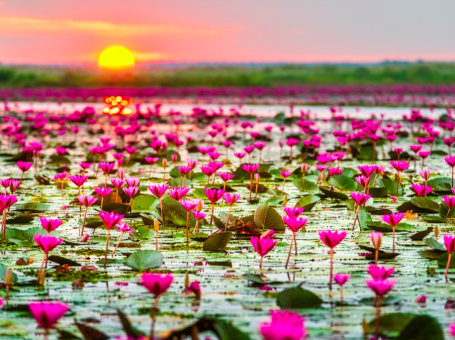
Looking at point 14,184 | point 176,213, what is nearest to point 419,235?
point 176,213

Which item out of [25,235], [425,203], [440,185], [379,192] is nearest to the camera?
[25,235]

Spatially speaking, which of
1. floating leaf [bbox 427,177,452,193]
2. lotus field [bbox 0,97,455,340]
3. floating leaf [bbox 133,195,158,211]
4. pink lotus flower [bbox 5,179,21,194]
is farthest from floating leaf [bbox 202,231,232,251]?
floating leaf [bbox 427,177,452,193]

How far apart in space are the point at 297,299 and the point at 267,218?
1.63m

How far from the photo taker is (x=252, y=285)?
9.70 ft

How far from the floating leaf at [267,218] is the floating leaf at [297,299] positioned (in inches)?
62.2

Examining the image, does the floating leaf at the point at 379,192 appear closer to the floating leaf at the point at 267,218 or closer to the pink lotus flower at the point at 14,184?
the floating leaf at the point at 267,218

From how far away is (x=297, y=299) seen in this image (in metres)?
2.60

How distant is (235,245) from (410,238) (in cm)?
122

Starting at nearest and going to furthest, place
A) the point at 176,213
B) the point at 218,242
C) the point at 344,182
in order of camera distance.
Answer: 1. the point at 218,242
2. the point at 176,213
3. the point at 344,182

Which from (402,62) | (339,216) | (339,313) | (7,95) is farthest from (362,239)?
(402,62)

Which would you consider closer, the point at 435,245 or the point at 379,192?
the point at 435,245

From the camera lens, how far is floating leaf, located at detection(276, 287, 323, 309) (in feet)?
8.50

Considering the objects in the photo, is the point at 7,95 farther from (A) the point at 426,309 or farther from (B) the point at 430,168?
(A) the point at 426,309

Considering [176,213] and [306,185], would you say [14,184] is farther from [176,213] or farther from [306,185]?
[306,185]
